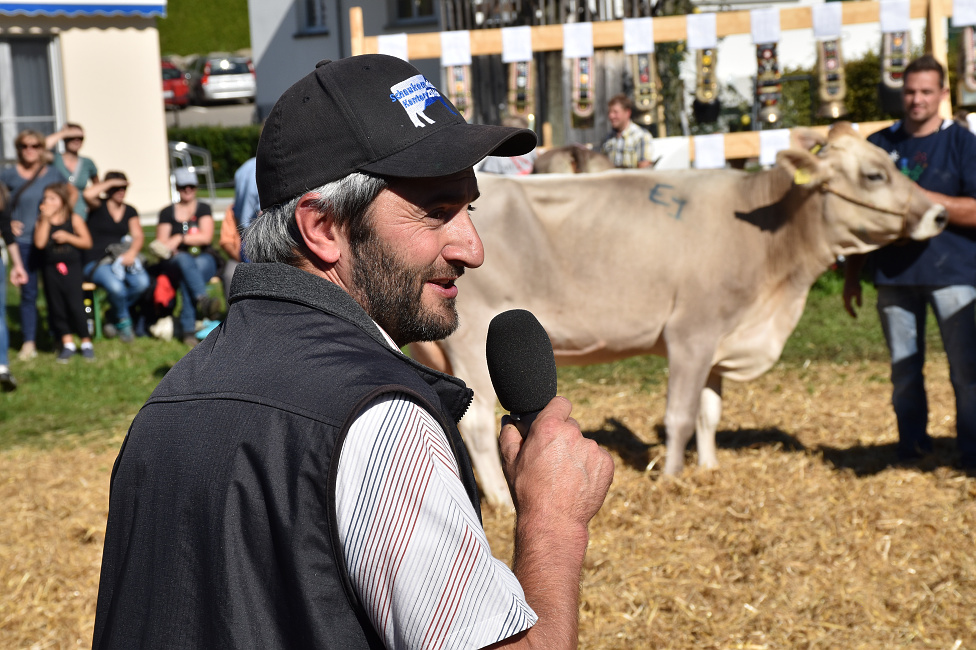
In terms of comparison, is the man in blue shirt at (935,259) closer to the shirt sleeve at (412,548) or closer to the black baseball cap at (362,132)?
the black baseball cap at (362,132)

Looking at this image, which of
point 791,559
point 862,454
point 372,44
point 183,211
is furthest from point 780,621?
point 183,211

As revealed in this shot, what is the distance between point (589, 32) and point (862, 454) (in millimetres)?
4149

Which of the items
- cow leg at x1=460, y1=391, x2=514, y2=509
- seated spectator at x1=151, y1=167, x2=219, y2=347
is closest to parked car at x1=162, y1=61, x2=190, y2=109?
seated spectator at x1=151, y1=167, x2=219, y2=347

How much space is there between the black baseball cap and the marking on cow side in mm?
4210

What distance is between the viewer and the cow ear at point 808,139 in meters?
5.59

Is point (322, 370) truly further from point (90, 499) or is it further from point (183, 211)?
point (183, 211)

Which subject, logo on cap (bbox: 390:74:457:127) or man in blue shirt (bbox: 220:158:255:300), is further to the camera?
man in blue shirt (bbox: 220:158:255:300)

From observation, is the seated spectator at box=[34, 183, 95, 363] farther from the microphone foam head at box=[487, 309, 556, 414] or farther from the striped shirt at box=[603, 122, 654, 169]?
the microphone foam head at box=[487, 309, 556, 414]

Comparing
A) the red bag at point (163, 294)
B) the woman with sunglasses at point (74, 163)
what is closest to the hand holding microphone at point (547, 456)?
the red bag at point (163, 294)

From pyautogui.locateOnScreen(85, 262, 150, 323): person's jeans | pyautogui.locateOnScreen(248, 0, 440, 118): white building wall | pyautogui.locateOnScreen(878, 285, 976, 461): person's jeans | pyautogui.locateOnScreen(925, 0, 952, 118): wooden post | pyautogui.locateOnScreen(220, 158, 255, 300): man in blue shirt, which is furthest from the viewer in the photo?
pyautogui.locateOnScreen(248, 0, 440, 118): white building wall

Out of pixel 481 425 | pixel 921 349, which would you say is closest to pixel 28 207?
pixel 481 425

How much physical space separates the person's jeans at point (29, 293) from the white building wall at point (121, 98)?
6757mm

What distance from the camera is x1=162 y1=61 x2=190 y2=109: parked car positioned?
33.1 metres

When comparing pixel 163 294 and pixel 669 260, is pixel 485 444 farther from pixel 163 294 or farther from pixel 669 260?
pixel 163 294
